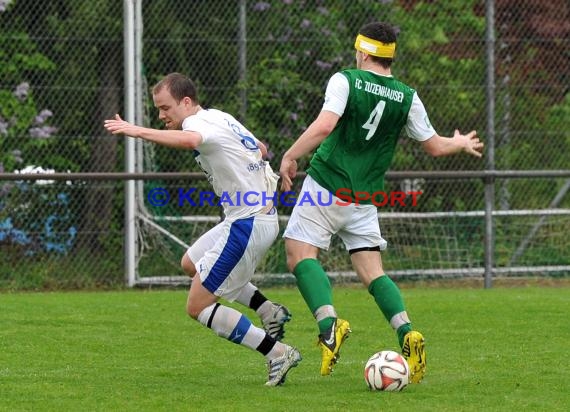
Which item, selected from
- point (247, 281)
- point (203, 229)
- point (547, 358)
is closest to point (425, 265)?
point (203, 229)

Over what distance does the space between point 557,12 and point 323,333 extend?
28.4 ft

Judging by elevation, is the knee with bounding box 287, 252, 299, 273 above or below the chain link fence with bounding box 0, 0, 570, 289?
above

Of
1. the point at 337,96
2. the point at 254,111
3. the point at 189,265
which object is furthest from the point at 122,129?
the point at 254,111

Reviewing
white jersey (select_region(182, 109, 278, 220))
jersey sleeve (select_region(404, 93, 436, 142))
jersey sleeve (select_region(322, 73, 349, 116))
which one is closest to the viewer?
white jersey (select_region(182, 109, 278, 220))

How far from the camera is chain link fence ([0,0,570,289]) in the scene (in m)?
12.5

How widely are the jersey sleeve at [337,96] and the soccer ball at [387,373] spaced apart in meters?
1.34

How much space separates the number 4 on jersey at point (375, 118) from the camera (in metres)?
6.79

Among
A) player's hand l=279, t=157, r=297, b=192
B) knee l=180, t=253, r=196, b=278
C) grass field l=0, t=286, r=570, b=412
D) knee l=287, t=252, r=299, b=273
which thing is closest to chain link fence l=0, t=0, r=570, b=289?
grass field l=0, t=286, r=570, b=412

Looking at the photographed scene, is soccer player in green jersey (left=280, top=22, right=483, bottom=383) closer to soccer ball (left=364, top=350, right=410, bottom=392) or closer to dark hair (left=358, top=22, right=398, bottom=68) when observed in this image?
dark hair (left=358, top=22, right=398, bottom=68)

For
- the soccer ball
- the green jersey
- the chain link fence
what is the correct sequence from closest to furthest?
the soccer ball → the green jersey → the chain link fence

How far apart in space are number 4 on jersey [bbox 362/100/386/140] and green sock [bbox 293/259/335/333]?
79 centimetres

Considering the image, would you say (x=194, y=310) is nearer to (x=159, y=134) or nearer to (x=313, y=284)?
(x=313, y=284)

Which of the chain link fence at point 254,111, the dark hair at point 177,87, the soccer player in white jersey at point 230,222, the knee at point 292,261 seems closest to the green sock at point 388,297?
the knee at point 292,261

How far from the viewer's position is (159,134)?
20.2ft
